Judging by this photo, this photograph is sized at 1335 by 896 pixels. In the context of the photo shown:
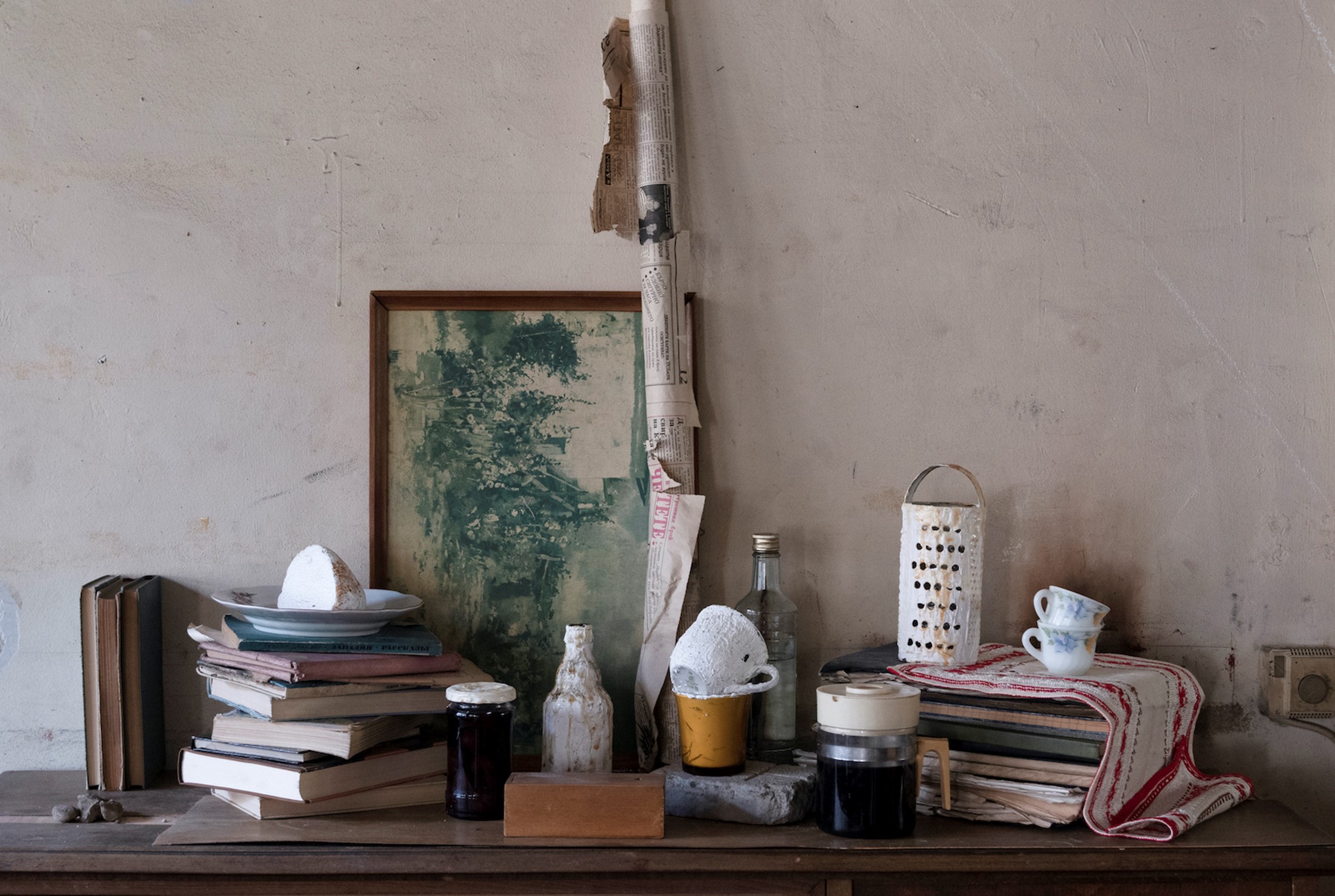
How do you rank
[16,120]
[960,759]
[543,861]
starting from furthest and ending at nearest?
[16,120] → [960,759] → [543,861]

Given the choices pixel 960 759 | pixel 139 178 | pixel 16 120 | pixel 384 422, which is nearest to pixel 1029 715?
pixel 960 759

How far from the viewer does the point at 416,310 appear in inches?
60.9

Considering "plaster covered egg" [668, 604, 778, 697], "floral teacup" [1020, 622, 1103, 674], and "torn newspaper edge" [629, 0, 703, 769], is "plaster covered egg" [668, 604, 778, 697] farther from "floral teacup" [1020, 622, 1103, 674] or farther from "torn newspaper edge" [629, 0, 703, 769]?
"floral teacup" [1020, 622, 1103, 674]

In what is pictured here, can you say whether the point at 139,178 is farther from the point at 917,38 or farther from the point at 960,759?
the point at 960,759

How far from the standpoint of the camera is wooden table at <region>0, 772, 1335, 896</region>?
3.78 ft

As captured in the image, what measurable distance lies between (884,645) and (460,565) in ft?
2.20

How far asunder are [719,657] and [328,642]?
52 cm

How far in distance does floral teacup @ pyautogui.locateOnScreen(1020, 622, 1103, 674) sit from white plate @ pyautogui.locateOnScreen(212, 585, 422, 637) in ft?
2.84

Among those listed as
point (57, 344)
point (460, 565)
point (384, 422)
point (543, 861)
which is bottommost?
point (543, 861)

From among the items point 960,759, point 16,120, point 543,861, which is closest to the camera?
point 543,861

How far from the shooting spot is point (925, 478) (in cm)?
157

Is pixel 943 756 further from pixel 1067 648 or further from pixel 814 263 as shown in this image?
pixel 814 263

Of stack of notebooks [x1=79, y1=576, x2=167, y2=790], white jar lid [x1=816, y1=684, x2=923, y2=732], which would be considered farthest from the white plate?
white jar lid [x1=816, y1=684, x2=923, y2=732]

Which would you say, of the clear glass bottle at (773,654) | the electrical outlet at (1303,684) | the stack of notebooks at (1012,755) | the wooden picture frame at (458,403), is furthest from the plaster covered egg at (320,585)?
the electrical outlet at (1303,684)
